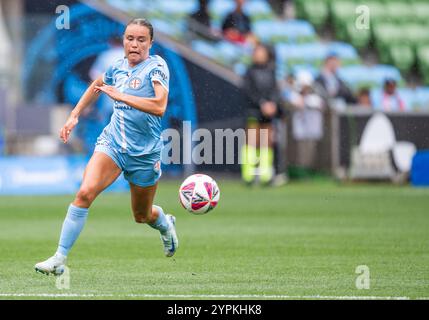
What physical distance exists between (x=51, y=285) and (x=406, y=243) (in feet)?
14.6

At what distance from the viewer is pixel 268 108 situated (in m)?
20.0

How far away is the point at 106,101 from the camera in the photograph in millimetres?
20625

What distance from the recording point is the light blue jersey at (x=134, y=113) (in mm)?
8945

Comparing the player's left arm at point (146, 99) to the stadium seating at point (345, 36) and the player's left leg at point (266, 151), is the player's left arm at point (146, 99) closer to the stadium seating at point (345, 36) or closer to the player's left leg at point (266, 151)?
the player's left leg at point (266, 151)

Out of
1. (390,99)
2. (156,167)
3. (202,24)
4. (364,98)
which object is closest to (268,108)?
(364,98)

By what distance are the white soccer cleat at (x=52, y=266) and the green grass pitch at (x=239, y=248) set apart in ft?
0.43

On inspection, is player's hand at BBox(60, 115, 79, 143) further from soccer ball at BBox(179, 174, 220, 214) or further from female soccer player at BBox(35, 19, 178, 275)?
soccer ball at BBox(179, 174, 220, 214)

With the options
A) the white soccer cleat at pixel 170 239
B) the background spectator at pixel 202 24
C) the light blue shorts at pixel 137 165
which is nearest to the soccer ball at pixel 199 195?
the white soccer cleat at pixel 170 239

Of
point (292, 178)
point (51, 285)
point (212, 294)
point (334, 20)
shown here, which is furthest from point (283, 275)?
point (334, 20)

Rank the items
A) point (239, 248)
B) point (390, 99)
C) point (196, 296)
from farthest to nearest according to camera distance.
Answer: point (390, 99), point (239, 248), point (196, 296)

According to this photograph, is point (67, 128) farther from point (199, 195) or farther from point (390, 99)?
point (390, 99)

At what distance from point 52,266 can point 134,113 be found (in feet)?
4.69
